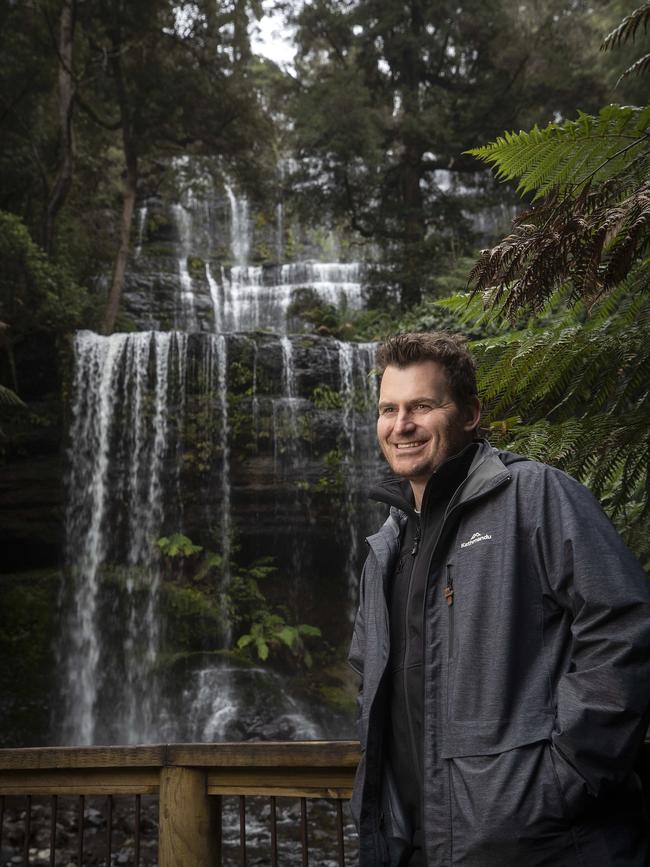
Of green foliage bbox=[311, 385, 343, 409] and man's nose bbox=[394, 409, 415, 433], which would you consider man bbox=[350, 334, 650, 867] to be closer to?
man's nose bbox=[394, 409, 415, 433]

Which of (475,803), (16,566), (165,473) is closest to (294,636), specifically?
(165,473)

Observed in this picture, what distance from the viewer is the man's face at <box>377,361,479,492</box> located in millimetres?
2152

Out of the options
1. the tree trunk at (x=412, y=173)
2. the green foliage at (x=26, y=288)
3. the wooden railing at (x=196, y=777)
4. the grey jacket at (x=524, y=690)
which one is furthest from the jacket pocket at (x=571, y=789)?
the tree trunk at (x=412, y=173)

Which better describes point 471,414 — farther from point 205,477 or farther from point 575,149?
point 205,477

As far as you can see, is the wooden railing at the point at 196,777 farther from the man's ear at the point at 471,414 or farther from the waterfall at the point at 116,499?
the waterfall at the point at 116,499

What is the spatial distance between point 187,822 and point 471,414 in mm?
1693

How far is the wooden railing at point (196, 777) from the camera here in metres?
2.37

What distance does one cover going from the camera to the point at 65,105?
14.7m

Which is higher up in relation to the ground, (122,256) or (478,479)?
(122,256)

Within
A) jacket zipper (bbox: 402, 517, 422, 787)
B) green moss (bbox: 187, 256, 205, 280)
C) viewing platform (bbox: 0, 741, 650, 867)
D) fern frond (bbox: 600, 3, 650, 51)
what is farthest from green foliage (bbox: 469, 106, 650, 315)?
green moss (bbox: 187, 256, 205, 280)

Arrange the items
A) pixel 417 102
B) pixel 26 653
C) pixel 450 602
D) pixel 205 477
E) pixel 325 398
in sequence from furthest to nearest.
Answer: pixel 417 102 → pixel 325 398 → pixel 205 477 → pixel 26 653 → pixel 450 602

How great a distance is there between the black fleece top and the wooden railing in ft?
1.16

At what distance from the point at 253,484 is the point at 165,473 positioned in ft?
5.37

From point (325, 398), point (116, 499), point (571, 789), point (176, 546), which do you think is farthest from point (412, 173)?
point (571, 789)
